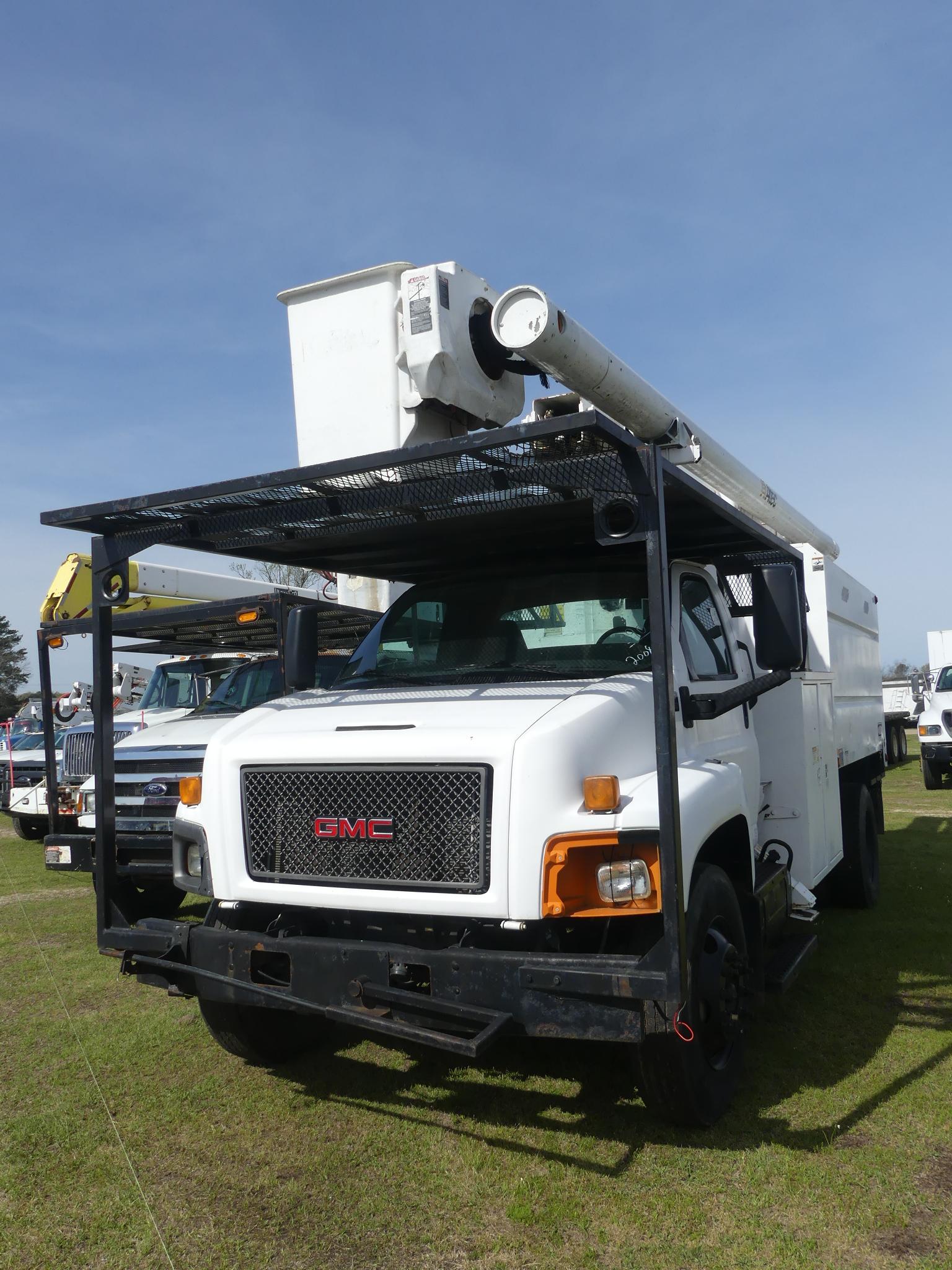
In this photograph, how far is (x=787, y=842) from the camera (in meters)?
5.92

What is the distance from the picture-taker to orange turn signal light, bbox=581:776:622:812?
354 centimetres

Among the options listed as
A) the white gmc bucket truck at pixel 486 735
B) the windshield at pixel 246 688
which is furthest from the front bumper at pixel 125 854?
the white gmc bucket truck at pixel 486 735

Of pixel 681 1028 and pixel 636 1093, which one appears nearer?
pixel 681 1028

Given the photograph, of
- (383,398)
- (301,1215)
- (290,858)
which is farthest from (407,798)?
(383,398)

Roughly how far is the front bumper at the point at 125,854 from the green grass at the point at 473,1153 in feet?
4.88

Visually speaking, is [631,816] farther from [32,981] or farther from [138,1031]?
[32,981]

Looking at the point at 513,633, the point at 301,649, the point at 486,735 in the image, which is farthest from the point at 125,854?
the point at 486,735

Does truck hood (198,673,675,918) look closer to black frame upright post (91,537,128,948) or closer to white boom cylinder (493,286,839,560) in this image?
black frame upright post (91,537,128,948)

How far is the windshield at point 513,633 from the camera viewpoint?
181 inches

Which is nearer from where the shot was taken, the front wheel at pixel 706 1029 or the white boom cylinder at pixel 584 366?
the front wheel at pixel 706 1029

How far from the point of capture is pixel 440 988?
3533 millimetres

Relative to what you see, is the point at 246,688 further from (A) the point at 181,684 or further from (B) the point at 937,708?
(B) the point at 937,708

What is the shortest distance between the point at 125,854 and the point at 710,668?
15.4ft

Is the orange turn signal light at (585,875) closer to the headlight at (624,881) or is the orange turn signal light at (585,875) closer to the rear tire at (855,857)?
the headlight at (624,881)
